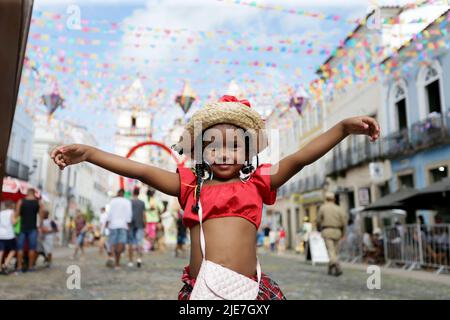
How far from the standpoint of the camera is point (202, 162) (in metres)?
1.75

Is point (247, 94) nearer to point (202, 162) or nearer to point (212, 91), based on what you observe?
point (212, 91)

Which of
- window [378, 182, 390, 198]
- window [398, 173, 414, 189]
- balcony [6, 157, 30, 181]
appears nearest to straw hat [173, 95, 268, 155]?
window [398, 173, 414, 189]

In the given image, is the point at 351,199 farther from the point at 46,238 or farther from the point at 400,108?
the point at 46,238

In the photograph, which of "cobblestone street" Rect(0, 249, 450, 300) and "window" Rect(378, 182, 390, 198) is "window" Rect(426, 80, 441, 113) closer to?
"window" Rect(378, 182, 390, 198)

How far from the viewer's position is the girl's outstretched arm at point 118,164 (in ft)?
5.38

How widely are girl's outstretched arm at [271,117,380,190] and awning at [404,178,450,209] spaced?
28.2 ft

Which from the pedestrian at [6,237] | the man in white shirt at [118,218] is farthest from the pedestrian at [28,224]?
the man in white shirt at [118,218]

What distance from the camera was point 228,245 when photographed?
5.35 ft

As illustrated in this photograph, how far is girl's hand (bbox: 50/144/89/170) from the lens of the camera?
5.35 ft

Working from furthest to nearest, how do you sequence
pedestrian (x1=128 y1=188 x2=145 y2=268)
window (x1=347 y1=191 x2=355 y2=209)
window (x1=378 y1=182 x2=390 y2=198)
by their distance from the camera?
1. window (x1=347 y1=191 x2=355 y2=209)
2. window (x1=378 y1=182 x2=390 y2=198)
3. pedestrian (x1=128 y1=188 x2=145 y2=268)

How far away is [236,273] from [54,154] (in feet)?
2.58

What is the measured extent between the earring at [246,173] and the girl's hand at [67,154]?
61 centimetres
